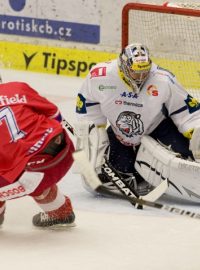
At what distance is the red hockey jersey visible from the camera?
364 centimetres

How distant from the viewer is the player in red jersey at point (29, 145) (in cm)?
365

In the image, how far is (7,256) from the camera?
3.61m

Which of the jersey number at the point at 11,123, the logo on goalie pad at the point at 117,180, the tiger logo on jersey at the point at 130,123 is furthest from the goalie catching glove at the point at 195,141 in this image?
the jersey number at the point at 11,123

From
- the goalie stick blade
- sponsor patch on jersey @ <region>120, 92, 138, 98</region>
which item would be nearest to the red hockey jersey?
the goalie stick blade

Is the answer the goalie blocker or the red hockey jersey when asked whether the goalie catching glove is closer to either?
the goalie blocker

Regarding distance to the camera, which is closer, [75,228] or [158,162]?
[75,228]

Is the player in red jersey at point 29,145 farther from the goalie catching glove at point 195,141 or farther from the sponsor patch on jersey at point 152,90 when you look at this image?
the goalie catching glove at point 195,141

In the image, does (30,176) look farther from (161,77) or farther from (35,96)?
(161,77)

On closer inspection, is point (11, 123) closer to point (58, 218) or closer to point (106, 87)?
point (58, 218)

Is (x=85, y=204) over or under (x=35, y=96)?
under

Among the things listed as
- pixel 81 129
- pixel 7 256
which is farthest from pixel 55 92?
pixel 7 256

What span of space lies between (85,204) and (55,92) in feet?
7.20

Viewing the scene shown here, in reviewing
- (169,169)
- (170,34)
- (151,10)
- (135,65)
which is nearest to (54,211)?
(169,169)

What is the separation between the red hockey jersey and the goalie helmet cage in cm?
156
